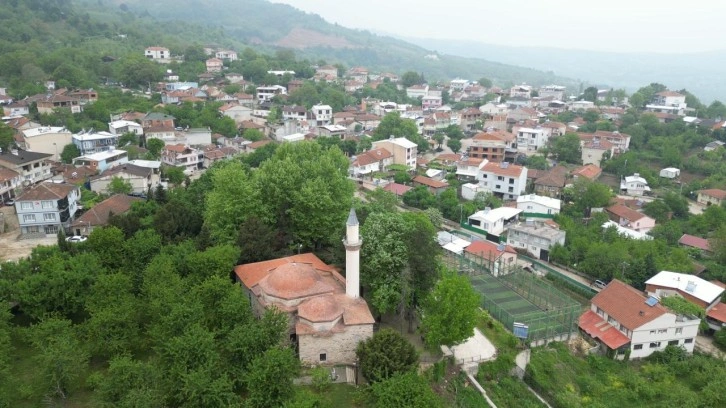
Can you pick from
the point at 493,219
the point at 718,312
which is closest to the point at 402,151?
the point at 493,219

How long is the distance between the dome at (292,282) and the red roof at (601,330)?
555 inches

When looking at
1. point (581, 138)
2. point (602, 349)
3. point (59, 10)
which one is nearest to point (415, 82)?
point (581, 138)

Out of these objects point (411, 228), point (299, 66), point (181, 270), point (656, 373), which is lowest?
point (656, 373)

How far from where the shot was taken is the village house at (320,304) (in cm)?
1789

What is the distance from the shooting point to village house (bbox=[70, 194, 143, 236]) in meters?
30.1

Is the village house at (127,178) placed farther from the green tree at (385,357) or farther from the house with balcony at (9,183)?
the green tree at (385,357)

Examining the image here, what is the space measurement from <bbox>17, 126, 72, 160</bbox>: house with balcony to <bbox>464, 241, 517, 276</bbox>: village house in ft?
115

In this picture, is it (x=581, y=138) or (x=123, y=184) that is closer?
(x=123, y=184)

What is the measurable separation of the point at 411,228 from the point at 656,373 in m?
12.8

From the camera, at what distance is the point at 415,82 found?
323 feet

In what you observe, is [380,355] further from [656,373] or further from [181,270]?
[656,373]

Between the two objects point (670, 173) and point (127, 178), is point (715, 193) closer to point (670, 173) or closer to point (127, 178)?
point (670, 173)

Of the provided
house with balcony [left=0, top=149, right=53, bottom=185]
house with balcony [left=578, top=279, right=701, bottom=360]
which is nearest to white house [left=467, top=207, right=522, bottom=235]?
house with balcony [left=578, top=279, right=701, bottom=360]

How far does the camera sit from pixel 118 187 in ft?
117
